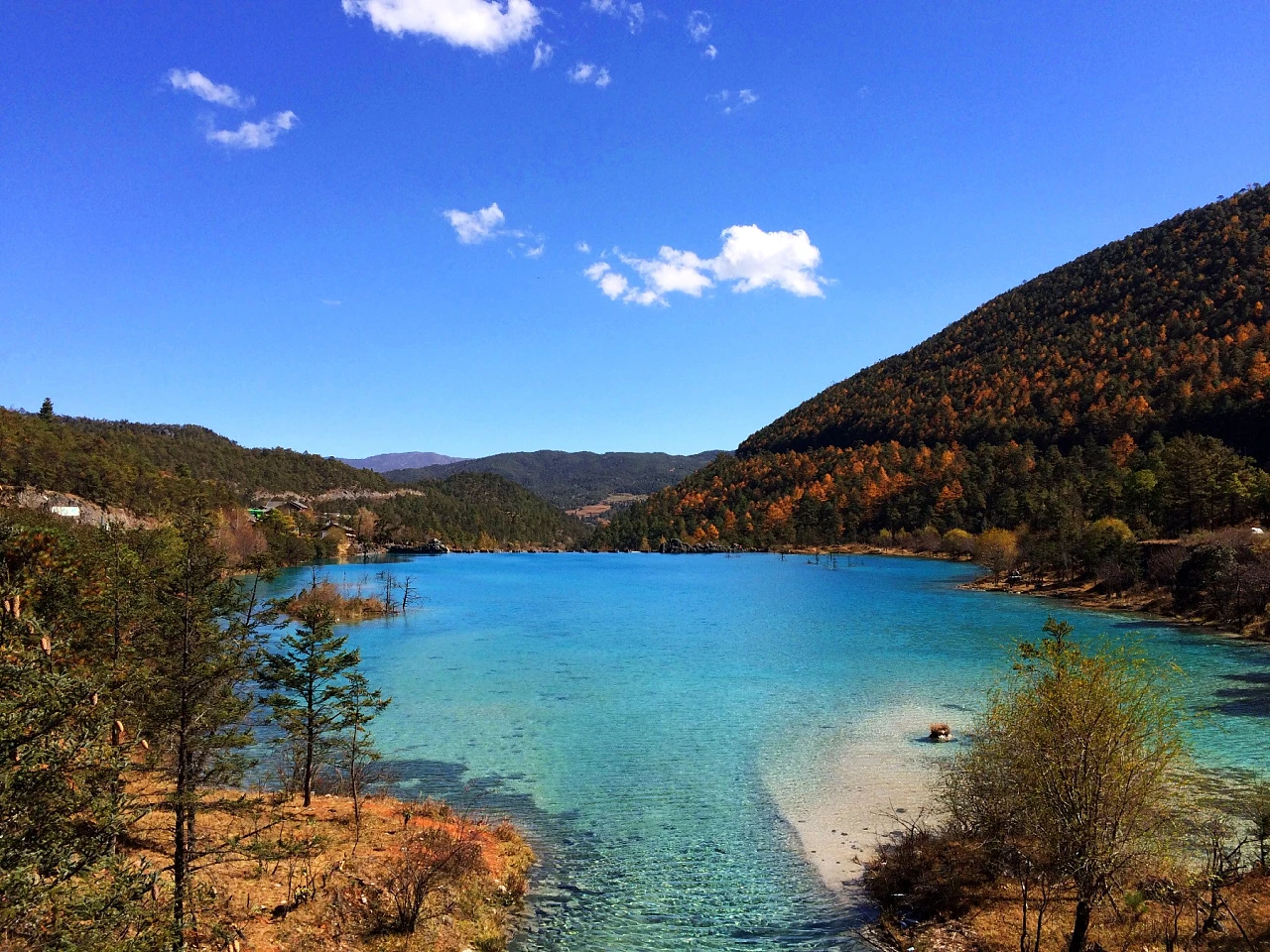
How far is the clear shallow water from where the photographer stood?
16766 mm

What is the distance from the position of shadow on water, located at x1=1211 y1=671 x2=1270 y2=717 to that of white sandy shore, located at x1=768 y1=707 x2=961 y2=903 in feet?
42.9

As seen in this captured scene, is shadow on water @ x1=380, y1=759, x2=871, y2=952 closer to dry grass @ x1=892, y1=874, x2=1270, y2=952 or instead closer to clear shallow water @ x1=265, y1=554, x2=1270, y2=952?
clear shallow water @ x1=265, y1=554, x2=1270, y2=952

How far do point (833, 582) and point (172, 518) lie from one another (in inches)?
3947

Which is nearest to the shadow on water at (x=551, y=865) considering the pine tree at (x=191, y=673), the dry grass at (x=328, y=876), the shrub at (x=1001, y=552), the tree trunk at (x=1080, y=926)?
the dry grass at (x=328, y=876)

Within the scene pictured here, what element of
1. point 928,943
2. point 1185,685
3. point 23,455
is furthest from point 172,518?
point 23,455

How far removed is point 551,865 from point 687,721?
1515cm

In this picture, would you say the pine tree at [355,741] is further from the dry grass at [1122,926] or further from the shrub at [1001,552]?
the shrub at [1001,552]

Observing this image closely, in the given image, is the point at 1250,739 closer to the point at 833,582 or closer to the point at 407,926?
the point at 407,926

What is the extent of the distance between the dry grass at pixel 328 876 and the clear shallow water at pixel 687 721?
1.24 meters

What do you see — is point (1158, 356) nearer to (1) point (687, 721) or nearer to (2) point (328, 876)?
(1) point (687, 721)

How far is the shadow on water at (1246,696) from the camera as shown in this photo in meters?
31.1

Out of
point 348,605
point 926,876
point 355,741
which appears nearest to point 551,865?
point 355,741

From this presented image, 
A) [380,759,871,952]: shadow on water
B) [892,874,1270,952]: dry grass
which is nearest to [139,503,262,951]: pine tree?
[380,759,871,952]: shadow on water

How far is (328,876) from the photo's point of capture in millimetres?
15828
